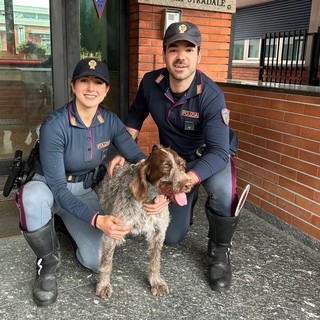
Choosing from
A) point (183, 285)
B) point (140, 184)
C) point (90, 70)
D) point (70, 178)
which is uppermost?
point (90, 70)

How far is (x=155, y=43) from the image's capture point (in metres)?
5.11

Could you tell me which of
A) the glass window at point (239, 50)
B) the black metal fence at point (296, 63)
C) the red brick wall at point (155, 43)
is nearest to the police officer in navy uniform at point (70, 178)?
the red brick wall at point (155, 43)

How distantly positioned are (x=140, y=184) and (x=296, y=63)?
9.37m

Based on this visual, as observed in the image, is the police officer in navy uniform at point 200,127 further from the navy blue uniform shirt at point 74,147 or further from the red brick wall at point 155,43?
the red brick wall at point 155,43

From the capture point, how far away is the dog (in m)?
2.51

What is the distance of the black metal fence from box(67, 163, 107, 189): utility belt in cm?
755

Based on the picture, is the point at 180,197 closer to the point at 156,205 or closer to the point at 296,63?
the point at 156,205

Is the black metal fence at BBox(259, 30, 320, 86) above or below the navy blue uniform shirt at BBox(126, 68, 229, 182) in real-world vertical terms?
above

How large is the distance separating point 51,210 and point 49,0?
3.07 metres

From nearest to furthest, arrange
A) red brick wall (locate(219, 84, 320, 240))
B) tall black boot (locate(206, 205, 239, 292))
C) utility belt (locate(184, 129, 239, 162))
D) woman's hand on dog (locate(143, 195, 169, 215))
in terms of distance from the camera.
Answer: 1. woman's hand on dog (locate(143, 195, 169, 215))
2. tall black boot (locate(206, 205, 239, 292))
3. utility belt (locate(184, 129, 239, 162))
4. red brick wall (locate(219, 84, 320, 240))

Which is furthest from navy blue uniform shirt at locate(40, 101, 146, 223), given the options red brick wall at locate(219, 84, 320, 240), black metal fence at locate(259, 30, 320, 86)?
black metal fence at locate(259, 30, 320, 86)

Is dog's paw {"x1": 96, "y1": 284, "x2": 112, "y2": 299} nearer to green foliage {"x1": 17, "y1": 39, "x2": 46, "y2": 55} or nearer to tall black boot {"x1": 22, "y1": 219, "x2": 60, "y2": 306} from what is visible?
tall black boot {"x1": 22, "y1": 219, "x2": 60, "y2": 306}

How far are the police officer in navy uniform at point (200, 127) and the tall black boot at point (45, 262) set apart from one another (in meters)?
0.74

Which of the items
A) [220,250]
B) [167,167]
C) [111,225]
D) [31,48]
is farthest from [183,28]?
[31,48]
